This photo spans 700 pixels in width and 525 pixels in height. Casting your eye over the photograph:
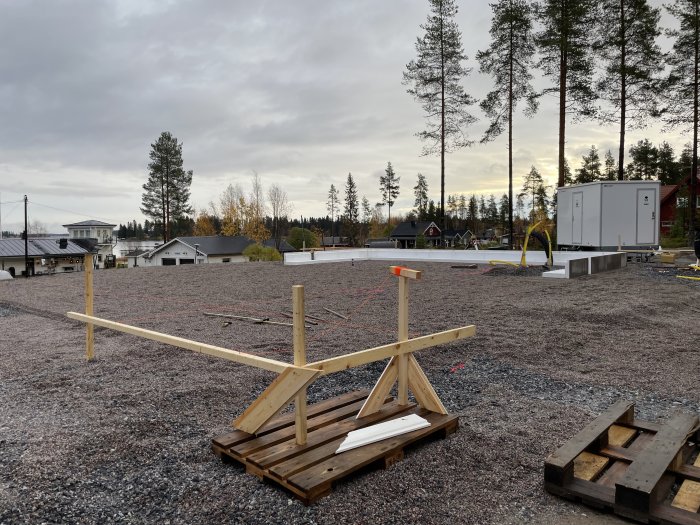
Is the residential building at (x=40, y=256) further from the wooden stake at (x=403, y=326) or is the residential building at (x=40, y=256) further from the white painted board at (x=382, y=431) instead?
the white painted board at (x=382, y=431)

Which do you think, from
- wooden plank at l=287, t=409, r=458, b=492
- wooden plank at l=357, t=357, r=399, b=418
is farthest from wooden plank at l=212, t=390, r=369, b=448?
wooden plank at l=287, t=409, r=458, b=492

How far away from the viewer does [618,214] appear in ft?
57.7

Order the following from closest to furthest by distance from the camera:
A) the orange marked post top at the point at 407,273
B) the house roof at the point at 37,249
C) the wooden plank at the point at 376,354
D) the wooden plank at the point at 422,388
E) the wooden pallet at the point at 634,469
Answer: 1. the wooden pallet at the point at 634,469
2. the wooden plank at the point at 376,354
3. the orange marked post top at the point at 407,273
4. the wooden plank at the point at 422,388
5. the house roof at the point at 37,249

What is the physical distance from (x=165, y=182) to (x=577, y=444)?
50592 millimetres

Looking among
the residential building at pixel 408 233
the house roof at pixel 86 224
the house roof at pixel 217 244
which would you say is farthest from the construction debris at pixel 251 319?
the house roof at pixel 86 224

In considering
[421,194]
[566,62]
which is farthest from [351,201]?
[566,62]

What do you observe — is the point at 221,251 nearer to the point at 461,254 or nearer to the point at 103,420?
the point at 461,254

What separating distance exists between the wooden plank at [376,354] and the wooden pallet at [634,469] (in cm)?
130

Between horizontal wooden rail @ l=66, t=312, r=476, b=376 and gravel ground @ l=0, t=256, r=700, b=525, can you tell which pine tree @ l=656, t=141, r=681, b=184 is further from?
horizontal wooden rail @ l=66, t=312, r=476, b=376

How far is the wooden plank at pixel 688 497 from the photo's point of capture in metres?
2.81

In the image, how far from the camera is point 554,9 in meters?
22.9

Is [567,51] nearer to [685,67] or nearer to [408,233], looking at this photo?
[685,67]

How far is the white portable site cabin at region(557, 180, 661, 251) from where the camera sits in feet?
57.0

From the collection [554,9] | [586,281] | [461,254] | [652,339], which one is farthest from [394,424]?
[554,9]
